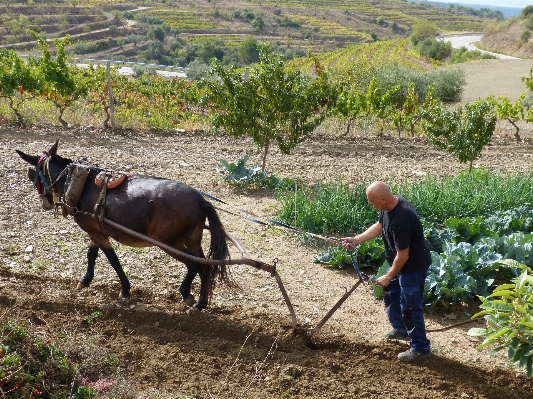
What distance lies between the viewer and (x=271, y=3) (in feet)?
344

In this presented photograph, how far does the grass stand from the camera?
7629 millimetres

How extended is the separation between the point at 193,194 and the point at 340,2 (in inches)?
4961

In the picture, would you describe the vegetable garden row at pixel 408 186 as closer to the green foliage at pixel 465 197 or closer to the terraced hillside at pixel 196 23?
the green foliage at pixel 465 197

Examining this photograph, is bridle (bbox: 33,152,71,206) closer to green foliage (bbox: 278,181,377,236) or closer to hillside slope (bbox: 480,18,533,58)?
green foliage (bbox: 278,181,377,236)

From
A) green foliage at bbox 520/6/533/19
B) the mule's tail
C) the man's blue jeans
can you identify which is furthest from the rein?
green foliage at bbox 520/6/533/19

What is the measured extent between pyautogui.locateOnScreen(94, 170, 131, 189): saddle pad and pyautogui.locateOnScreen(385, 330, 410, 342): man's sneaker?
2934 mm

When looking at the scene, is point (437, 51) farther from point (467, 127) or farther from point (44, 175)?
point (44, 175)

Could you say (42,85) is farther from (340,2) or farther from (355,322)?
(340,2)

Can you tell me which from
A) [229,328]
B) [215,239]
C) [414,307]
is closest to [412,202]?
[414,307]

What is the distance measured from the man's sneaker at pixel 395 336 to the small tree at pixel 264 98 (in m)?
5.74

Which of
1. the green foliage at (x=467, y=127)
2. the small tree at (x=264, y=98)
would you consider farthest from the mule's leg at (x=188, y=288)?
the green foliage at (x=467, y=127)

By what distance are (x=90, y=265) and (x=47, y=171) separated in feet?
3.55

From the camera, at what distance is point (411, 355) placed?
4.68m

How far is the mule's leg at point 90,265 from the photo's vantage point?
5720 mm
